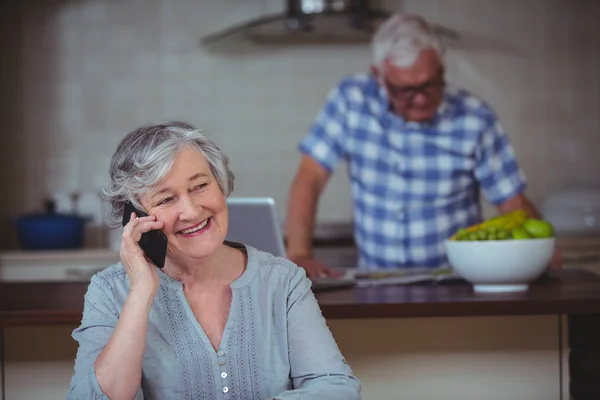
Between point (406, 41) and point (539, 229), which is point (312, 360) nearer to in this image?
point (539, 229)

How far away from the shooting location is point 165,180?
1534 millimetres

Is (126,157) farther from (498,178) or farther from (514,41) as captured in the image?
(514,41)

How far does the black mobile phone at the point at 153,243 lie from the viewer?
5.04 feet

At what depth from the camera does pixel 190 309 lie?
5.42 feet

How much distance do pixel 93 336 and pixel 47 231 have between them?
2475 mm

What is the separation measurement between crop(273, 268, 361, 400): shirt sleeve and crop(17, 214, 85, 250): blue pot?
2.48 m

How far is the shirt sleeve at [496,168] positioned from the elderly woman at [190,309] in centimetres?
142

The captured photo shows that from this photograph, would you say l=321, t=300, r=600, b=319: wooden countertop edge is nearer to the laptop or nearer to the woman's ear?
the laptop

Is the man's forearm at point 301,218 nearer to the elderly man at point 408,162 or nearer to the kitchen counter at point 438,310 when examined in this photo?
the elderly man at point 408,162

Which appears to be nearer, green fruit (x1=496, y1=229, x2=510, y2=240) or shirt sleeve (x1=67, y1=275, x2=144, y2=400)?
shirt sleeve (x1=67, y1=275, x2=144, y2=400)

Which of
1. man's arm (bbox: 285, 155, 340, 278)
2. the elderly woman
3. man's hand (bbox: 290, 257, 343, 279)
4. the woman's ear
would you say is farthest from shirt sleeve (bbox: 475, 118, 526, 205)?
the elderly woman

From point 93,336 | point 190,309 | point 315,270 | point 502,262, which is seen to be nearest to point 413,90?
point 315,270

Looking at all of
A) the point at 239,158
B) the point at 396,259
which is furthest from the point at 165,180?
the point at 239,158

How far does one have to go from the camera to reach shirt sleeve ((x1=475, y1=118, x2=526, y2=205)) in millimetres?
2967
